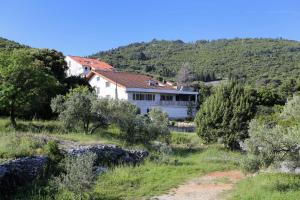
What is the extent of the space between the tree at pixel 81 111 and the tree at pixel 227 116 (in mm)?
7984

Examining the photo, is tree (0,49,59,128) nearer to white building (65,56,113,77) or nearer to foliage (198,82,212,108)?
foliage (198,82,212,108)

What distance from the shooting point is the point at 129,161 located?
63.4 feet

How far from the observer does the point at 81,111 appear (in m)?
25.5

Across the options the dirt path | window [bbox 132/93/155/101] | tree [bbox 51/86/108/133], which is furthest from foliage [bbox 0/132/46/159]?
window [bbox 132/93/155/101]

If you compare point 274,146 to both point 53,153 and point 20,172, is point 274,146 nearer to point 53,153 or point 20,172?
point 53,153

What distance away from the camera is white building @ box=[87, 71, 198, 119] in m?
47.5

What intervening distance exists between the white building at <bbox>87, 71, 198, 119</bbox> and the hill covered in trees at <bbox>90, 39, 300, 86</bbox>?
32662 mm

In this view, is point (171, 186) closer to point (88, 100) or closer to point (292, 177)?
point (292, 177)

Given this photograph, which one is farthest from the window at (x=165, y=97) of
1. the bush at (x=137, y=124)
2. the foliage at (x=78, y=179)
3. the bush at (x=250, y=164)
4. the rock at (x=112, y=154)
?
the foliage at (x=78, y=179)

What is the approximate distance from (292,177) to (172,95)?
36667mm

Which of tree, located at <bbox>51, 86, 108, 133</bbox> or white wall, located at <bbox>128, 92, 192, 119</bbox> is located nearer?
tree, located at <bbox>51, 86, 108, 133</bbox>

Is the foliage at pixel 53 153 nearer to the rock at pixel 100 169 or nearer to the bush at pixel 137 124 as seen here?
the rock at pixel 100 169

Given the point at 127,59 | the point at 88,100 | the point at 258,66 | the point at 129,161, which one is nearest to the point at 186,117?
the point at 88,100

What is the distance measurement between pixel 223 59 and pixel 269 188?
99.5 meters
